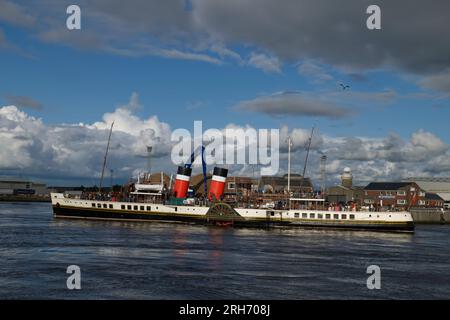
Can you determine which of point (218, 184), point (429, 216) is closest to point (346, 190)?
point (429, 216)

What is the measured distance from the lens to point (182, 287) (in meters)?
31.4

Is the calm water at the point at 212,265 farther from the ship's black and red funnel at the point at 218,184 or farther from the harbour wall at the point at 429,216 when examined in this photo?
the harbour wall at the point at 429,216

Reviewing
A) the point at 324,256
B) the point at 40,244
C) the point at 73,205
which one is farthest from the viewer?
the point at 73,205

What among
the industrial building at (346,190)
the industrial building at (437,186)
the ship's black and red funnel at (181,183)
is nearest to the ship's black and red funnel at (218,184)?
the ship's black and red funnel at (181,183)

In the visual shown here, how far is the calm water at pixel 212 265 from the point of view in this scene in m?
30.8

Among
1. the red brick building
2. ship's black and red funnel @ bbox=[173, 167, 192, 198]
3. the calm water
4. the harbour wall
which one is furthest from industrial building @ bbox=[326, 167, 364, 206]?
the calm water

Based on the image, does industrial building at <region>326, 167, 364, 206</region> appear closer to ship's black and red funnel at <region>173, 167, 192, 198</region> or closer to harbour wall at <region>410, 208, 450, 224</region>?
harbour wall at <region>410, 208, 450, 224</region>

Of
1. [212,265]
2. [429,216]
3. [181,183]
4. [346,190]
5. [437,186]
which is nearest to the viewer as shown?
[212,265]

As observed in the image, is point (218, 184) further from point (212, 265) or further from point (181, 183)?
point (212, 265)

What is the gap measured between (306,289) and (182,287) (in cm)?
752

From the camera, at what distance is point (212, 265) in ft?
131
